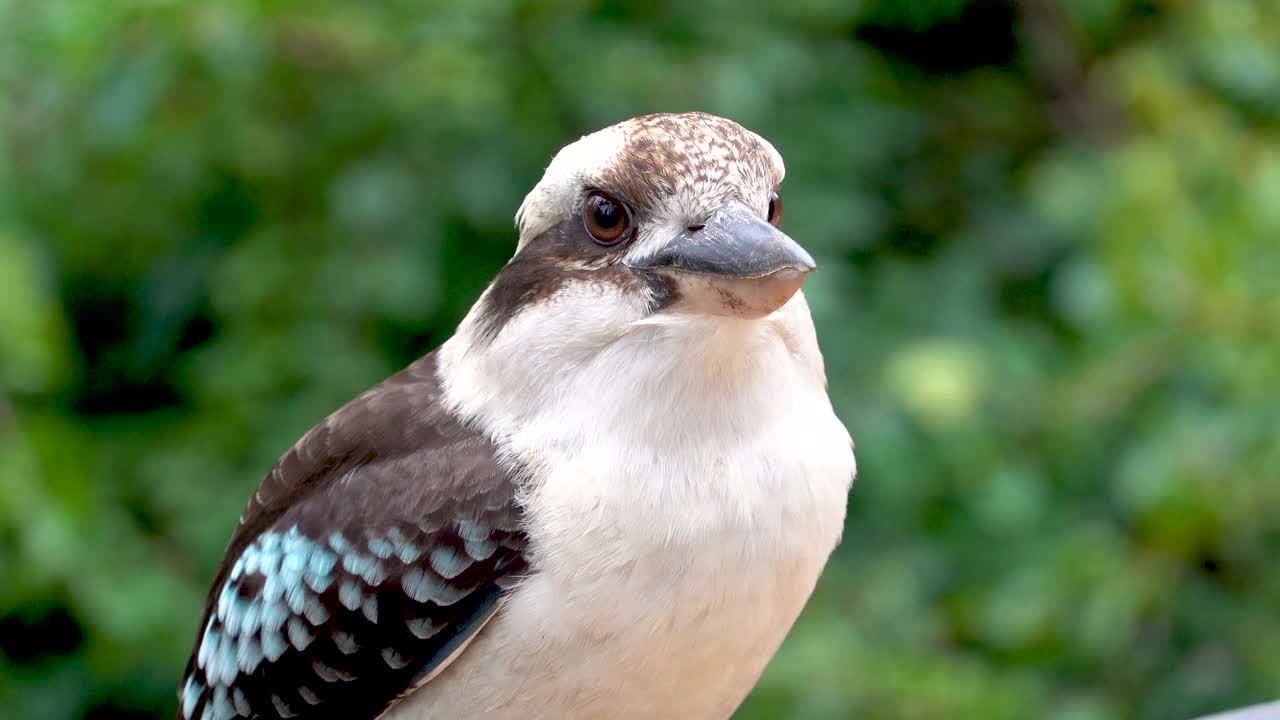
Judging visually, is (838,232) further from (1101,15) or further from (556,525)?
(556,525)

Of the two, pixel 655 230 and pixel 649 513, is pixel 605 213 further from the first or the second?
pixel 649 513

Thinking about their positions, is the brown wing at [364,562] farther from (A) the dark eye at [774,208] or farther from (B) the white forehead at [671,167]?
(A) the dark eye at [774,208]

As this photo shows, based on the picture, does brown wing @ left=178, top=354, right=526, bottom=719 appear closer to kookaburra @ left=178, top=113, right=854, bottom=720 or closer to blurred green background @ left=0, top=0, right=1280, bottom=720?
kookaburra @ left=178, top=113, right=854, bottom=720

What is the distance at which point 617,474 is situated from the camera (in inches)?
76.4

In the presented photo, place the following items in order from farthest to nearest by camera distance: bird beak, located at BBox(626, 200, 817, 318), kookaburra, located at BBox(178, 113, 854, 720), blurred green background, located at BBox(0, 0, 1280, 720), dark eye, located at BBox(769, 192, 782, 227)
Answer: blurred green background, located at BBox(0, 0, 1280, 720) → dark eye, located at BBox(769, 192, 782, 227) → kookaburra, located at BBox(178, 113, 854, 720) → bird beak, located at BBox(626, 200, 817, 318)

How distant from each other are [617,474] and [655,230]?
11.9 inches

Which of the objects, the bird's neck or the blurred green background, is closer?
the bird's neck

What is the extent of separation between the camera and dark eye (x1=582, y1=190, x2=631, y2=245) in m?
1.97

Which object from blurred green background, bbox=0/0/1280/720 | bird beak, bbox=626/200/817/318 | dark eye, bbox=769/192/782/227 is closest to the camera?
bird beak, bbox=626/200/817/318

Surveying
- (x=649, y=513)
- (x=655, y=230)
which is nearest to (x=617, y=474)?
(x=649, y=513)

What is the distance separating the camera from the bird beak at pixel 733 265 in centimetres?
178

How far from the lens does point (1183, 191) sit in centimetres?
354

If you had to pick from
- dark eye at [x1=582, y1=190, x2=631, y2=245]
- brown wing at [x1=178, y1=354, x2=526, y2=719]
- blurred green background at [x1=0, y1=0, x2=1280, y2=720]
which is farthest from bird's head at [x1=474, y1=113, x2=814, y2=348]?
blurred green background at [x1=0, y1=0, x2=1280, y2=720]

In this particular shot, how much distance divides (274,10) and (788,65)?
1255 mm
